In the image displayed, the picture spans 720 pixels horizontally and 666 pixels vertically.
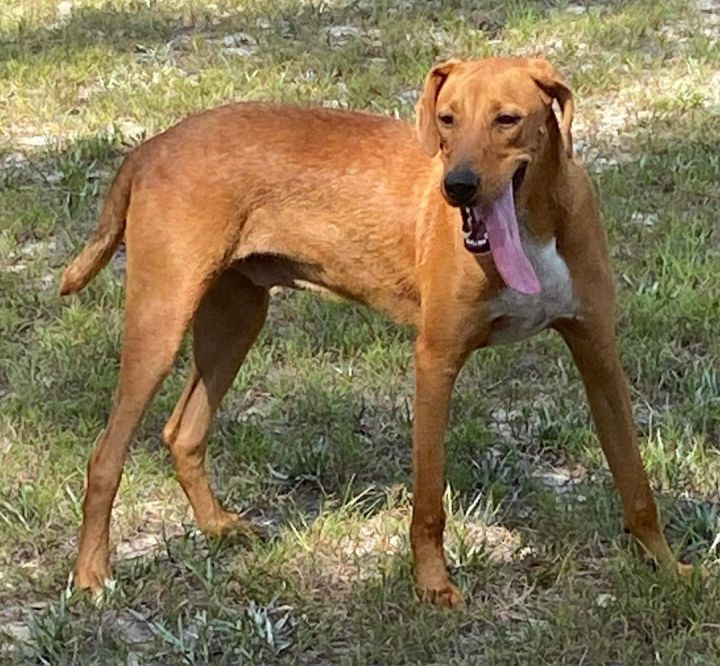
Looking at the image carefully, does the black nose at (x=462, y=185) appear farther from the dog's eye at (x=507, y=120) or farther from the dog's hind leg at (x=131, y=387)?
the dog's hind leg at (x=131, y=387)

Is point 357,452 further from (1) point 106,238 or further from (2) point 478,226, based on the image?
(2) point 478,226

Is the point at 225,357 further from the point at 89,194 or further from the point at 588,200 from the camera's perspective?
the point at 89,194

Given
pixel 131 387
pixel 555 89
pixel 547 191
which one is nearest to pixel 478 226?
pixel 547 191

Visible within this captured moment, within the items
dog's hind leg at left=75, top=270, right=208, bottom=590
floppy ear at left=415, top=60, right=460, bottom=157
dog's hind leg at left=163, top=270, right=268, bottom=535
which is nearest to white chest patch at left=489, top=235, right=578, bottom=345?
floppy ear at left=415, top=60, right=460, bottom=157

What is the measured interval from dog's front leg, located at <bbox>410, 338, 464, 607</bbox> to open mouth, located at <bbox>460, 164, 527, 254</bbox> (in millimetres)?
351

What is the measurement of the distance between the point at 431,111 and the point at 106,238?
1183mm

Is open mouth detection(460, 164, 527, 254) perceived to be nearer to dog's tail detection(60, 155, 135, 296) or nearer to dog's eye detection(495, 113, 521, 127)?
dog's eye detection(495, 113, 521, 127)

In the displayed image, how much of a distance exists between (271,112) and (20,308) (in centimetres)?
225

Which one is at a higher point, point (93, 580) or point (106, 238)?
point (106, 238)

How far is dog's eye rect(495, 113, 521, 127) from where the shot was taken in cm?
407

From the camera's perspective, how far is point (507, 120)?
13.4ft

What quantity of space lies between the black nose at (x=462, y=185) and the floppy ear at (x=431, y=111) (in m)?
0.30

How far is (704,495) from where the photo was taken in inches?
201

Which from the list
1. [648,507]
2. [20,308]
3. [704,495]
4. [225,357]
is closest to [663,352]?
[704,495]
